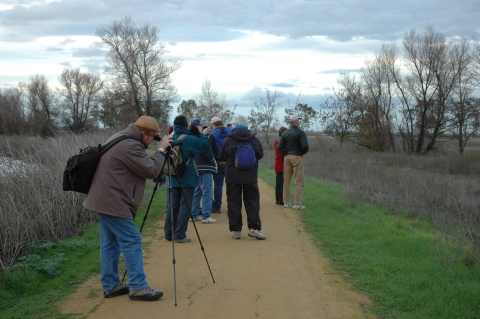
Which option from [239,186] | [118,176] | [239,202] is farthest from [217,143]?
[118,176]

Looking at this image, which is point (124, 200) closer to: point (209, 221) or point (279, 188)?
point (209, 221)

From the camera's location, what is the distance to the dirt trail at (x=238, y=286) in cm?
523

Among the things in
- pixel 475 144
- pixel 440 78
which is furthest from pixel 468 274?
pixel 475 144

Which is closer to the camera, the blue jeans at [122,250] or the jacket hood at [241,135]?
the blue jeans at [122,250]

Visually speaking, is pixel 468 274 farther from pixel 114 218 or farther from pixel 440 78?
pixel 440 78

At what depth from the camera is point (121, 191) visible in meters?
5.32

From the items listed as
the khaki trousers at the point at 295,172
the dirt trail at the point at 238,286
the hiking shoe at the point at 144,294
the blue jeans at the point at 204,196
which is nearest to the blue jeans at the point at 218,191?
the blue jeans at the point at 204,196

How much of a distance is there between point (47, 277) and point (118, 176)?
214cm

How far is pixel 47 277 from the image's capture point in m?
6.40

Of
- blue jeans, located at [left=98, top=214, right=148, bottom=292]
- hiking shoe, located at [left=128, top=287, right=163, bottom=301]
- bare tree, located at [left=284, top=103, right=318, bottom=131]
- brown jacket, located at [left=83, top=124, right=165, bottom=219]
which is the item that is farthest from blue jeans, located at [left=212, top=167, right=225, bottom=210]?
bare tree, located at [left=284, top=103, right=318, bottom=131]

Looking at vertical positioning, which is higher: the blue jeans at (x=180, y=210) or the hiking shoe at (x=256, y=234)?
the blue jeans at (x=180, y=210)

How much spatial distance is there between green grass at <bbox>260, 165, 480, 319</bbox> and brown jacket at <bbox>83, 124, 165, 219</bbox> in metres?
2.93

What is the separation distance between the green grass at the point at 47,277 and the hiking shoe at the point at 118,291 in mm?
502

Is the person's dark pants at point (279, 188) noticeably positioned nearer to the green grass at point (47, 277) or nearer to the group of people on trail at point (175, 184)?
the group of people on trail at point (175, 184)
